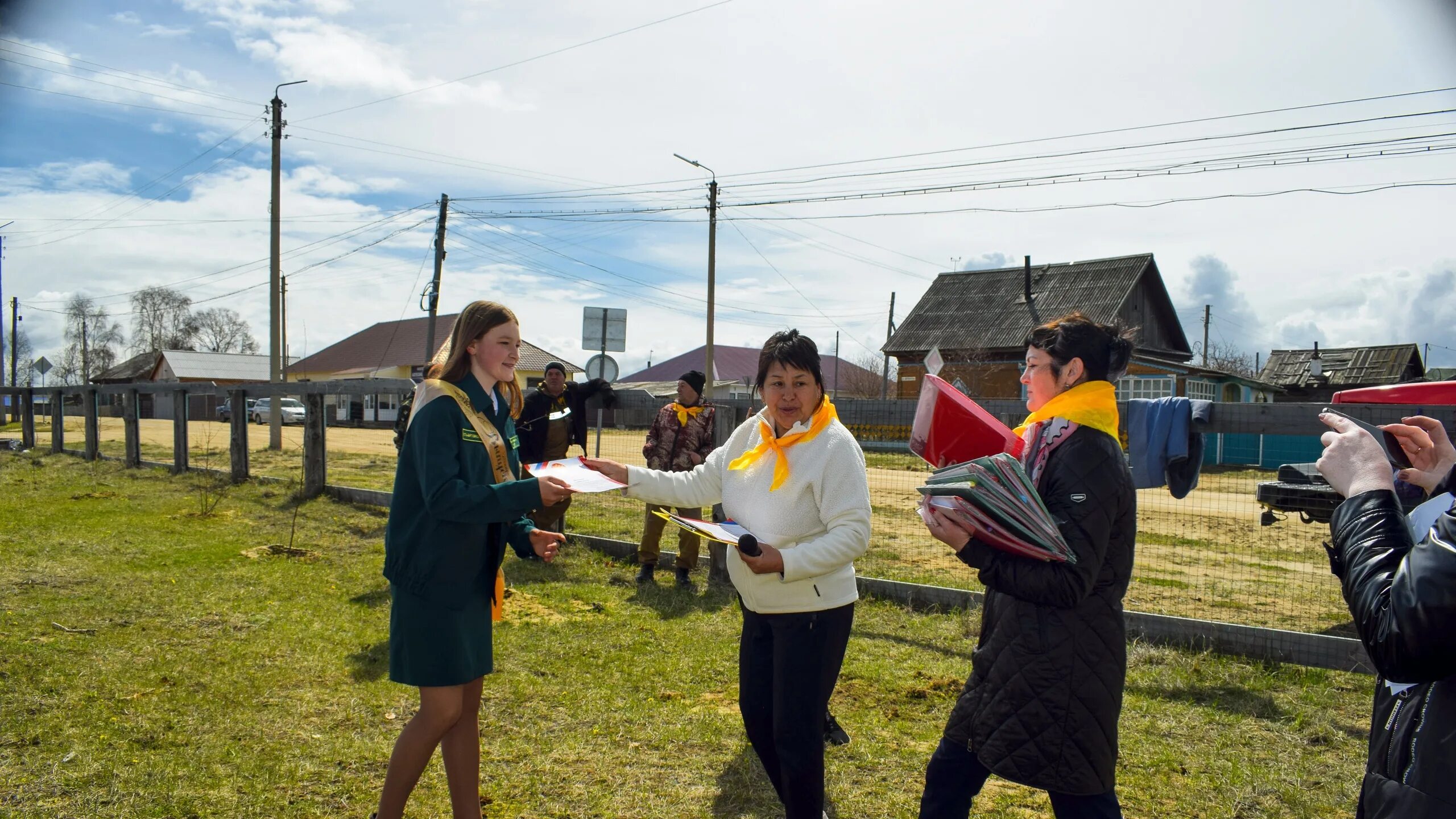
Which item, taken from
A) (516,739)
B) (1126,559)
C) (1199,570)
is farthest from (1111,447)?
(1199,570)

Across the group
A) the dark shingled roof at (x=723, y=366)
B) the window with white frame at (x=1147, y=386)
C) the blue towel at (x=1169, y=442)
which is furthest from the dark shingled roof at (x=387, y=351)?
the blue towel at (x=1169, y=442)

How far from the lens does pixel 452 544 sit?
277cm

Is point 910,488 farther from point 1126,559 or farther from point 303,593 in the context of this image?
point 1126,559

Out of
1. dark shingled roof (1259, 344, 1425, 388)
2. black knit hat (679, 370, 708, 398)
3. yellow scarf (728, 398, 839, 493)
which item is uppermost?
dark shingled roof (1259, 344, 1425, 388)

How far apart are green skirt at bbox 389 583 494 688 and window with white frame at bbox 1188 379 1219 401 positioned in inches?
1045

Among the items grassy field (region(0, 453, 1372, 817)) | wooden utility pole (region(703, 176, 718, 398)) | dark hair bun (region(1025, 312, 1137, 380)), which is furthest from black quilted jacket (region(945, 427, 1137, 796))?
wooden utility pole (region(703, 176, 718, 398))

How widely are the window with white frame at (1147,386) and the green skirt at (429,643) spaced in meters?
25.4

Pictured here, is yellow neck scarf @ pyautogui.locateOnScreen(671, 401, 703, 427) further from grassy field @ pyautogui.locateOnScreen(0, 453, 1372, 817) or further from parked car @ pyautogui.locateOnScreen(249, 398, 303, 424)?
parked car @ pyautogui.locateOnScreen(249, 398, 303, 424)

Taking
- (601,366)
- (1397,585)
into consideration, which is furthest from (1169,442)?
(601,366)

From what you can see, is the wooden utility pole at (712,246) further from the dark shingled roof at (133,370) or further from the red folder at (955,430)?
the dark shingled roof at (133,370)

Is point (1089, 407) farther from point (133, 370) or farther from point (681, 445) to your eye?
point (133, 370)

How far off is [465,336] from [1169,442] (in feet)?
12.0

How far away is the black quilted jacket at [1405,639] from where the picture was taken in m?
1.32

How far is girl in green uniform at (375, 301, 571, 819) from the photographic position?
8.95 ft
